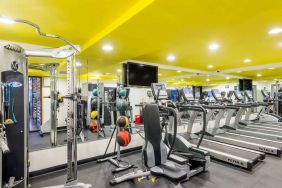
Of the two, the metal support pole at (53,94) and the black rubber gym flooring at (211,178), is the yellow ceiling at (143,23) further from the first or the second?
the black rubber gym flooring at (211,178)

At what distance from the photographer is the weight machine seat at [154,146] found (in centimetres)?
266

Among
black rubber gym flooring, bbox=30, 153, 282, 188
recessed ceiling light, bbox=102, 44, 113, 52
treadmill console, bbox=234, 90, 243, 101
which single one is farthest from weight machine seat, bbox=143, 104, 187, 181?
treadmill console, bbox=234, 90, 243, 101

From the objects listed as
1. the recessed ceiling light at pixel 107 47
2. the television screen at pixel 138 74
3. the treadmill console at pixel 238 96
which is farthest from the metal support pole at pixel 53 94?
the treadmill console at pixel 238 96

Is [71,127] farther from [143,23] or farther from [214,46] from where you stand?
[214,46]

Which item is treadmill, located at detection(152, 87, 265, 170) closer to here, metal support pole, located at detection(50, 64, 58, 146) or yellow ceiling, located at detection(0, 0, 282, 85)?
yellow ceiling, located at detection(0, 0, 282, 85)

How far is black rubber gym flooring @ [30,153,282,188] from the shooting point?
2705 mm

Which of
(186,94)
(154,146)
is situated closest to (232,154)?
(186,94)

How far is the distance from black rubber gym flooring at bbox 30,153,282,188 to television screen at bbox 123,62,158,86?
285 centimetres

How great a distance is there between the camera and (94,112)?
4457mm

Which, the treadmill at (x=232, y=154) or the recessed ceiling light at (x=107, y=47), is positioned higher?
the recessed ceiling light at (x=107, y=47)

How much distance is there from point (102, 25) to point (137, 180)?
2.80 metres

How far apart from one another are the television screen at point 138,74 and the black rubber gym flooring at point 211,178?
2.85 meters

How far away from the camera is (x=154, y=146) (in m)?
2.71

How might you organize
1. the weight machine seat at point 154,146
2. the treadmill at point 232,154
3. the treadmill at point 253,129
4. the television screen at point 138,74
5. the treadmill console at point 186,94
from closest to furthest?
1. the weight machine seat at point 154,146
2. the treadmill at point 232,154
3. the treadmill console at point 186,94
4. the treadmill at point 253,129
5. the television screen at point 138,74
